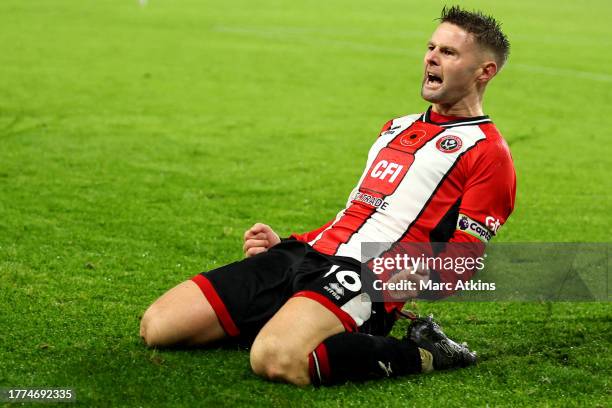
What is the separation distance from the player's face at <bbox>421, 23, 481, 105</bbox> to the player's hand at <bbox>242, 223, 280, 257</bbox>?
3.29ft

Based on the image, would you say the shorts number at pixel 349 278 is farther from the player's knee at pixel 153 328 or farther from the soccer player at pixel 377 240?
the player's knee at pixel 153 328

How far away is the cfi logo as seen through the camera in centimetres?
473

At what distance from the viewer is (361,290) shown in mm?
4461

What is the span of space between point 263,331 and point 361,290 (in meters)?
0.47

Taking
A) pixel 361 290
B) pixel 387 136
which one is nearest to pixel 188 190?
pixel 387 136

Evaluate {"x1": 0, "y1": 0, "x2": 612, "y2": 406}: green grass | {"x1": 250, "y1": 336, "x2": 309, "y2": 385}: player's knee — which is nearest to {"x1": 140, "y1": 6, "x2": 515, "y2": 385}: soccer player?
{"x1": 250, "y1": 336, "x2": 309, "y2": 385}: player's knee

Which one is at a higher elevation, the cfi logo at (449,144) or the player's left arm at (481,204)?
the cfi logo at (449,144)

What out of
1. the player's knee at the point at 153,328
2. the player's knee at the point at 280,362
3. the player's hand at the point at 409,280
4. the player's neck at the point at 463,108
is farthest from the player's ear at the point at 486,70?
the player's knee at the point at 153,328

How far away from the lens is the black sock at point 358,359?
420 centimetres

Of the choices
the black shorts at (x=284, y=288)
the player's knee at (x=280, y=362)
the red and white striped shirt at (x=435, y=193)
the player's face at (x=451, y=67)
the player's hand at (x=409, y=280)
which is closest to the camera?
the player's knee at (x=280, y=362)

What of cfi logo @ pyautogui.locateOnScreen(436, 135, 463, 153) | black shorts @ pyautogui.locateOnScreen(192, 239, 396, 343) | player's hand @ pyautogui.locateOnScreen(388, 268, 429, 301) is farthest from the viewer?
cfi logo @ pyautogui.locateOnScreen(436, 135, 463, 153)

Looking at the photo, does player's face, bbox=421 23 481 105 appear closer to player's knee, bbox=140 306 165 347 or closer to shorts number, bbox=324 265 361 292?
shorts number, bbox=324 265 361 292

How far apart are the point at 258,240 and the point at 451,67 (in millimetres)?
1237

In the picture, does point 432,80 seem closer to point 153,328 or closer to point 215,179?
point 153,328
